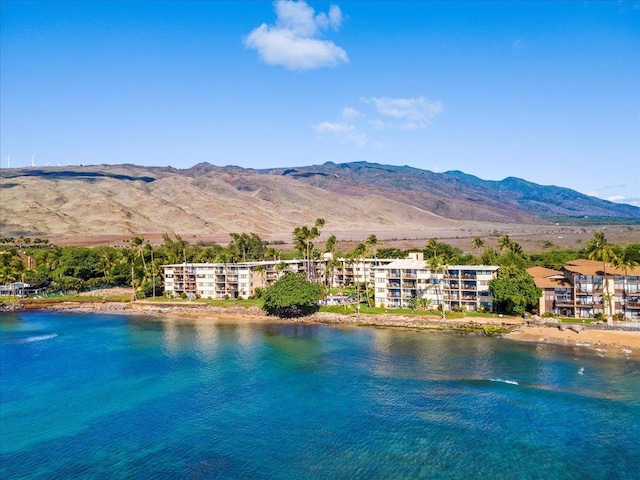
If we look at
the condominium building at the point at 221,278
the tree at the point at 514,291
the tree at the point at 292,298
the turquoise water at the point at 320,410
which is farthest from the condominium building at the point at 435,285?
the condominium building at the point at 221,278

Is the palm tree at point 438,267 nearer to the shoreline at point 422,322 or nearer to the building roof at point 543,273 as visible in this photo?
the shoreline at point 422,322

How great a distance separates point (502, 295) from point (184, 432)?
144ft

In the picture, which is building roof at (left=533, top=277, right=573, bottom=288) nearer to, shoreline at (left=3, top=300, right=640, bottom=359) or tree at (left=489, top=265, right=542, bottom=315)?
tree at (left=489, top=265, right=542, bottom=315)

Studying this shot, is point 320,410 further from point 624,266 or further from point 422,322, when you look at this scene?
point 624,266

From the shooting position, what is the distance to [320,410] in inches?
1501

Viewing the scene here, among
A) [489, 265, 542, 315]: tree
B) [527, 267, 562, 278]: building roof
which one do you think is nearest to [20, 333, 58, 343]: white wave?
[489, 265, 542, 315]: tree

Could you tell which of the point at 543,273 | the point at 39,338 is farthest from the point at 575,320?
the point at 39,338

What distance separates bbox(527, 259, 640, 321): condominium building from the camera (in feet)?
196

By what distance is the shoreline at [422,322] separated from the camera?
53.6 metres

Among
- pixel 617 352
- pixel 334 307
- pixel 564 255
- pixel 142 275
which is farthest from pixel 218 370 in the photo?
pixel 564 255

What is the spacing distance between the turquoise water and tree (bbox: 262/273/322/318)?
1300 centimetres

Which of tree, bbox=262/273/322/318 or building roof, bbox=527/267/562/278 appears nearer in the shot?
building roof, bbox=527/267/562/278

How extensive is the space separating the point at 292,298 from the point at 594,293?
Result: 39746 millimetres

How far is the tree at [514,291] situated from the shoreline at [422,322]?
7.01ft
